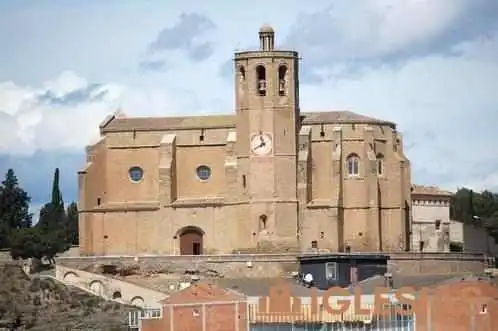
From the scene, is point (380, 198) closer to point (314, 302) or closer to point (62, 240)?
point (314, 302)

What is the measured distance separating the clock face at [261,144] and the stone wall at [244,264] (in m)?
5.29

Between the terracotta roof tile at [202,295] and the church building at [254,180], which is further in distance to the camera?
the church building at [254,180]

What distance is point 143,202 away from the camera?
83875 mm

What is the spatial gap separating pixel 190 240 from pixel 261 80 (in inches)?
335

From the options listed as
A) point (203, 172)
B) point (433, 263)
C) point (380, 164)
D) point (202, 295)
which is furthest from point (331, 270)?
point (203, 172)

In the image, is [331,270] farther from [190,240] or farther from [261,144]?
[190,240]

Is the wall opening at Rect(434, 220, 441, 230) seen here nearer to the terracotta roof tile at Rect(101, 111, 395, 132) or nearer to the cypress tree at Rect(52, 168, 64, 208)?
the terracotta roof tile at Rect(101, 111, 395, 132)

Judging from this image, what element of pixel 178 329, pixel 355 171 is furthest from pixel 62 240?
pixel 178 329

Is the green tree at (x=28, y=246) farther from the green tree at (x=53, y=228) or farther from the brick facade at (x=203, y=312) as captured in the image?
the brick facade at (x=203, y=312)

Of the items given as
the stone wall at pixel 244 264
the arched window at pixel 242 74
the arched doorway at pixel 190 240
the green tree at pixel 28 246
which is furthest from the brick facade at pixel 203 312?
the green tree at pixel 28 246

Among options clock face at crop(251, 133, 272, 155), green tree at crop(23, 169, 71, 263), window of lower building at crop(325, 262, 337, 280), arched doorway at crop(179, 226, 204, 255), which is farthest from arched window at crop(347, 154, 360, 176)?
green tree at crop(23, 169, 71, 263)

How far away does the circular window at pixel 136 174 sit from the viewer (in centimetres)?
8450

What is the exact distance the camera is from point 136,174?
277ft

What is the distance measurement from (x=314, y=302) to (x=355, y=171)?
16176 mm
